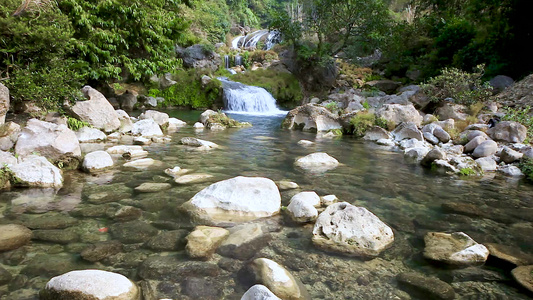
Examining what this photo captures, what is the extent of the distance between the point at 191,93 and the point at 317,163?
16.7 meters

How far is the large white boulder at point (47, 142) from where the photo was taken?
217 inches

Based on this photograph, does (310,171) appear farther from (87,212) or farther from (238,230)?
(87,212)

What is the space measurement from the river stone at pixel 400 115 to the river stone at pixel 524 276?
950 cm

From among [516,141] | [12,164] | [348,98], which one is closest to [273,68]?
[348,98]

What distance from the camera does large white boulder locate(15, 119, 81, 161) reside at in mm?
5500

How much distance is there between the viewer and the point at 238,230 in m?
3.57

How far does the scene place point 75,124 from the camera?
8484 mm

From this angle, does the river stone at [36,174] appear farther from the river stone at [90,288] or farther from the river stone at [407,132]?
the river stone at [407,132]

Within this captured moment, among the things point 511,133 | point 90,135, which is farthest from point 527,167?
point 90,135

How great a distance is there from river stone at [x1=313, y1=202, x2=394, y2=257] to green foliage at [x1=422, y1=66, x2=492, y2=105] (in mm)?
11831

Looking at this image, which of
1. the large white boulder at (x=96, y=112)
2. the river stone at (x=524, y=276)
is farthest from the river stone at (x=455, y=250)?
the large white boulder at (x=96, y=112)

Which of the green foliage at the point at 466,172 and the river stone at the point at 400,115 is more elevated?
the river stone at the point at 400,115

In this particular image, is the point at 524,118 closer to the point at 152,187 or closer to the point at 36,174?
the point at 152,187

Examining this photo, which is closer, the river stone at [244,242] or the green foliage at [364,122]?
the river stone at [244,242]
